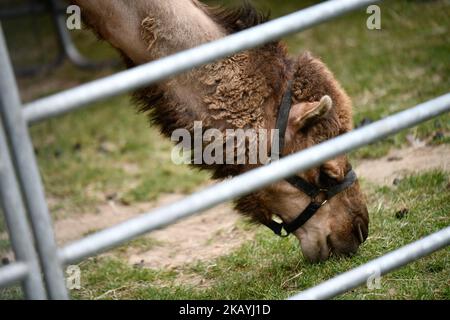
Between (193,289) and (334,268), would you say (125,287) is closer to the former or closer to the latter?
(193,289)

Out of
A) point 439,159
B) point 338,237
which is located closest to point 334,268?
point 338,237

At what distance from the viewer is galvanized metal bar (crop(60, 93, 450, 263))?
7.29 ft

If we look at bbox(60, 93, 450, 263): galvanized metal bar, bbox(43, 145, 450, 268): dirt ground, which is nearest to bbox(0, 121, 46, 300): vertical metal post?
bbox(60, 93, 450, 263): galvanized metal bar

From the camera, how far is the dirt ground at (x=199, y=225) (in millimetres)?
4375

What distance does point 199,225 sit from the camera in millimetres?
4859

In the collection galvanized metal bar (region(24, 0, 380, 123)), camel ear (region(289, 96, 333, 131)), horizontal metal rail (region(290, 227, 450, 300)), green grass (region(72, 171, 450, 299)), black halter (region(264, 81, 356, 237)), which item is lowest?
green grass (region(72, 171, 450, 299))

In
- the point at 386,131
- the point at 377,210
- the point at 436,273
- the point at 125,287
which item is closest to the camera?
the point at 386,131

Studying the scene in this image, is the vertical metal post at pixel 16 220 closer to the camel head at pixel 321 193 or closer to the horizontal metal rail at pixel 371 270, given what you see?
the horizontal metal rail at pixel 371 270

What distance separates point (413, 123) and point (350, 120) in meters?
0.80

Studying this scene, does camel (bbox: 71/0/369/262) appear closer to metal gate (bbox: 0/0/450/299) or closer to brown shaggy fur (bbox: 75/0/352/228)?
brown shaggy fur (bbox: 75/0/352/228)

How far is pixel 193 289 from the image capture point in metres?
3.76

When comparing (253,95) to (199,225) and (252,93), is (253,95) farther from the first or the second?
(199,225)

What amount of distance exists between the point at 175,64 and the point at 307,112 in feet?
3.65

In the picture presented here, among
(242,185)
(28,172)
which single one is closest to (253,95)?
(242,185)
